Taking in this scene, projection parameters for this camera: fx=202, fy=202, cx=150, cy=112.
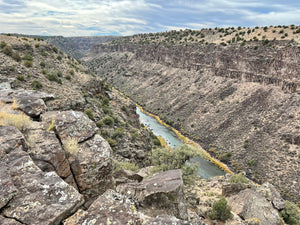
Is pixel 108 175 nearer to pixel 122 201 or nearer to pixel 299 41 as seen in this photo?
pixel 122 201

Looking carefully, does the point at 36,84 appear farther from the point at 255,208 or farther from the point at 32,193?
the point at 255,208

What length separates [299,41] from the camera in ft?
171

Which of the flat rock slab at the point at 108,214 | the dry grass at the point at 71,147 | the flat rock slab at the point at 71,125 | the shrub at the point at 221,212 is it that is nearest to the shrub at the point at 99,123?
the flat rock slab at the point at 71,125

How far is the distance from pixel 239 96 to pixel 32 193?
6199cm

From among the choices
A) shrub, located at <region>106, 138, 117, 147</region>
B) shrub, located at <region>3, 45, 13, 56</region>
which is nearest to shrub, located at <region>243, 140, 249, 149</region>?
shrub, located at <region>106, 138, 117, 147</region>

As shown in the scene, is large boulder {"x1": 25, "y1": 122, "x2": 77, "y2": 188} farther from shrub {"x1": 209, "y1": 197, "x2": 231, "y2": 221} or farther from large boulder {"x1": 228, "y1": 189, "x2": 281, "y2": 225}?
large boulder {"x1": 228, "y1": 189, "x2": 281, "y2": 225}

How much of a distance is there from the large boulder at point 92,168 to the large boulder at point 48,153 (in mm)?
351

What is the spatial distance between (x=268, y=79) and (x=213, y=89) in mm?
17491

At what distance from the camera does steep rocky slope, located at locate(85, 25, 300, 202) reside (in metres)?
41.4

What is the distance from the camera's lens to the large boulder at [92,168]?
8.12 meters

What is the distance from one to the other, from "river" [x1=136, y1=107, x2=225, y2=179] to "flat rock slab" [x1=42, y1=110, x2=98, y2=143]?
22949 millimetres

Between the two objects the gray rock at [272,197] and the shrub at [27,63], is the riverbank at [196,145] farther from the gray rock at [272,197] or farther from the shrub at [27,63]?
the shrub at [27,63]

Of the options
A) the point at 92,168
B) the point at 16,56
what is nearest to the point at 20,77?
the point at 16,56

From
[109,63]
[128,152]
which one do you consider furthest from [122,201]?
[109,63]
